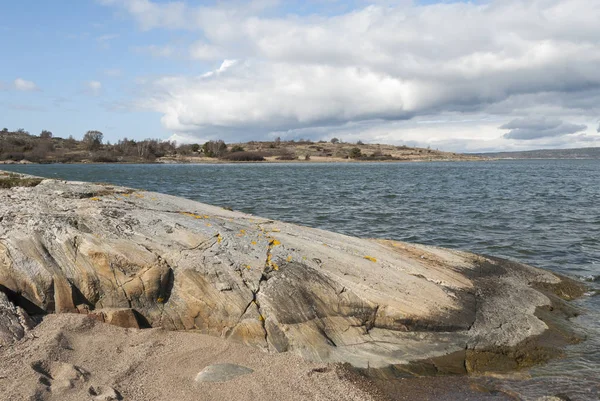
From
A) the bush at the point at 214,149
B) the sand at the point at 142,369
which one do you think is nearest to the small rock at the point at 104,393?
the sand at the point at 142,369

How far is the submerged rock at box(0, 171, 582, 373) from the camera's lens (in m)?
7.92

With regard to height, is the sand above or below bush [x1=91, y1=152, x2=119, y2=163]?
below

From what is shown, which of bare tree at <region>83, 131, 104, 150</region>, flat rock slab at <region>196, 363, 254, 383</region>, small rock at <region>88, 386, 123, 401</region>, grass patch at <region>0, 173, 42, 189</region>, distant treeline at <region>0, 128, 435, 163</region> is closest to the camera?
small rock at <region>88, 386, 123, 401</region>

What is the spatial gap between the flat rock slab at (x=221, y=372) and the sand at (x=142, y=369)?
104 millimetres

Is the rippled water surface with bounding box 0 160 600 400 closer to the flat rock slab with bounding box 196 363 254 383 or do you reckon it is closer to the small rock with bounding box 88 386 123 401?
the flat rock slab with bounding box 196 363 254 383

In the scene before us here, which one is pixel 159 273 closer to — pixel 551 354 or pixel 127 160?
pixel 551 354

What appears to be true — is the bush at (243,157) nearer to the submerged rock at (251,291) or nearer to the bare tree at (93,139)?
the bare tree at (93,139)

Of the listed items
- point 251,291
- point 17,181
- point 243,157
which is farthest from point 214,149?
point 251,291

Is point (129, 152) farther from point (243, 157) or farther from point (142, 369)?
point (142, 369)

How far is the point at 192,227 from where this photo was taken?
370 inches

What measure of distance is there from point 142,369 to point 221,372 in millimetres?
1245

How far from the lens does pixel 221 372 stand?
6812 mm

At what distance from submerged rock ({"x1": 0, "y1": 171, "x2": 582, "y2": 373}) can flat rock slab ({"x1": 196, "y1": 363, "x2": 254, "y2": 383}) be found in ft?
2.52

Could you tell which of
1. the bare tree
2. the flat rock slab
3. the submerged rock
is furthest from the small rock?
the bare tree
